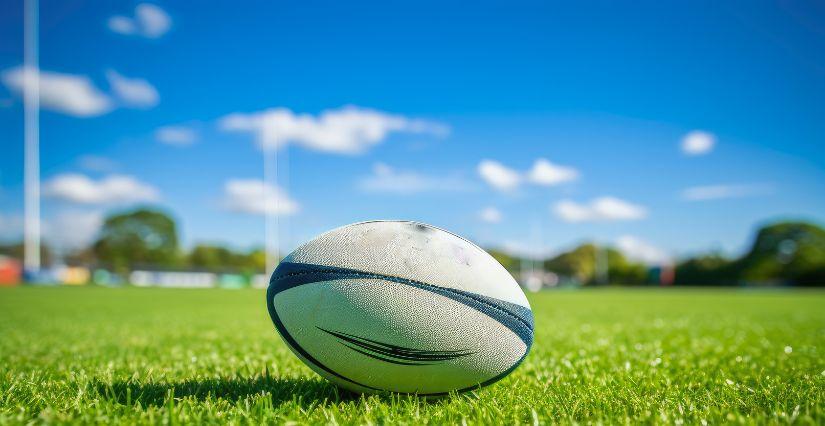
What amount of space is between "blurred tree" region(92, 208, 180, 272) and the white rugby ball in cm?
7772

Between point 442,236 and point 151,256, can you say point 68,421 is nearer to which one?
point 442,236

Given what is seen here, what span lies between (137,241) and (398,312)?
268 ft

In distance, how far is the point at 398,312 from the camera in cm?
234

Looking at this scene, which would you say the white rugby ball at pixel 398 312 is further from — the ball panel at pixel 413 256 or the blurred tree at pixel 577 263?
the blurred tree at pixel 577 263

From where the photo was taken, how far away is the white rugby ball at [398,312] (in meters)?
2.36

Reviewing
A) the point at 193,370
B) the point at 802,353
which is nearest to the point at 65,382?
the point at 193,370

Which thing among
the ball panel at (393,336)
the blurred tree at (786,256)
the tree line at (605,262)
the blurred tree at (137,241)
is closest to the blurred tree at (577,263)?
the tree line at (605,262)

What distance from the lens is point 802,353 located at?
15.4ft

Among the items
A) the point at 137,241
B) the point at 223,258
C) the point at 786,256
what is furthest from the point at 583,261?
the point at 137,241

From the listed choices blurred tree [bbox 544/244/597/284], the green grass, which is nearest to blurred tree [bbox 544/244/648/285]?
blurred tree [bbox 544/244/597/284]

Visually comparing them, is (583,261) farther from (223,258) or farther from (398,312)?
(398,312)

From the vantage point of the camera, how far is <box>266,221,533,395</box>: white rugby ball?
2357 millimetres

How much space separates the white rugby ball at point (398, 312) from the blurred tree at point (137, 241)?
255 feet

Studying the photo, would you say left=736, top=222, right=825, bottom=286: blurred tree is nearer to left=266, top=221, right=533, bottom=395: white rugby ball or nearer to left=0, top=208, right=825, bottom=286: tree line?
left=0, top=208, right=825, bottom=286: tree line
